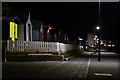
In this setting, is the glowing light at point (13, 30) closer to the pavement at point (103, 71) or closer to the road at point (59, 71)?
the road at point (59, 71)

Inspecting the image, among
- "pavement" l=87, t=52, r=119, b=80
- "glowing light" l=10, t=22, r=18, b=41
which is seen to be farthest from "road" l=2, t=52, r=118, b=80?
"glowing light" l=10, t=22, r=18, b=41

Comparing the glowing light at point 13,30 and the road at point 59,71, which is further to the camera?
the glowing light at point 13,30

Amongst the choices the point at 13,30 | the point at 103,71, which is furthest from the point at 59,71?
the point at 13,30

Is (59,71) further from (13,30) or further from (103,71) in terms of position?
(13,30)

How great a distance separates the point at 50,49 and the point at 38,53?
159 centimetres

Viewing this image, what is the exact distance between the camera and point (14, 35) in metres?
41.7

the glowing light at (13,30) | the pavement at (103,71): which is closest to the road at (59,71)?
the pavement at (103,71)

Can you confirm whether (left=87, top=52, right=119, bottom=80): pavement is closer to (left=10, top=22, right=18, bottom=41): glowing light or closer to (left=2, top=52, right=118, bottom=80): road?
(left=2, top=52, right=118, bottom=80): road

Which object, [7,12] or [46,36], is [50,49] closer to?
[7,12]

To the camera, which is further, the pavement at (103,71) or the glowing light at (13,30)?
the glowing light at (13,30)

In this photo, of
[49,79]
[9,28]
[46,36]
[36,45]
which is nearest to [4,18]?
[9,28]

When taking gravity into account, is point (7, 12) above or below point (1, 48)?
above

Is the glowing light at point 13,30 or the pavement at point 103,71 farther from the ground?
the glowing light at point 13,30

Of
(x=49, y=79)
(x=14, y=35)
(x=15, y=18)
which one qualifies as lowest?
(x=49, y=79)
